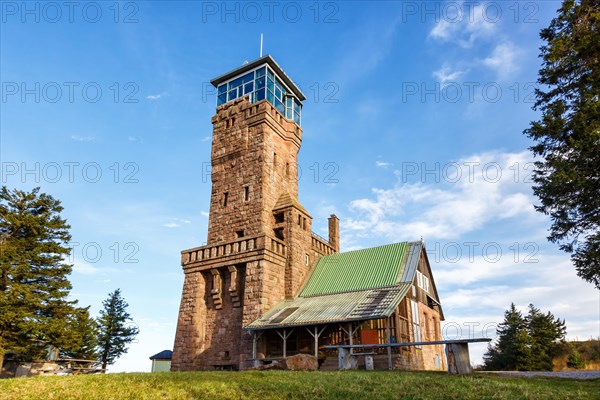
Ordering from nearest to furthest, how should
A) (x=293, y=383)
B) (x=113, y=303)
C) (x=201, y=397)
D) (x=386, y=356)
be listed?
1. (x=201, y=397)
2. (x=293, y=383)
3. (x=386, y=356)
4. (x=113, y=303)

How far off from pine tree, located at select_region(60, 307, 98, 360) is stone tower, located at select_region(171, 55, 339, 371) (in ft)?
20.6

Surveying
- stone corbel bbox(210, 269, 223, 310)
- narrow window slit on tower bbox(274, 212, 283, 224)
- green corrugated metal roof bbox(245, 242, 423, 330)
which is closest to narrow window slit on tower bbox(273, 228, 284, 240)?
narrow window slit on tower bbox(274, 212, 283, 224)

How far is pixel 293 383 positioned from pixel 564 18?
17545mm

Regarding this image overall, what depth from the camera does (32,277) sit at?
2664 centimetres

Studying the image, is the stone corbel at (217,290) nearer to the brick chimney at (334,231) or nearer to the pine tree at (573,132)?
the brick chimney at (334,231)

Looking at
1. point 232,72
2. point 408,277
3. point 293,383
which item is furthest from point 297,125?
point 293,383

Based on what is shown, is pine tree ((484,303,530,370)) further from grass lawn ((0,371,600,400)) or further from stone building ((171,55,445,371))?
grass lawn ((0,371,600,400))

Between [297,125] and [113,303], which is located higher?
[297,125]

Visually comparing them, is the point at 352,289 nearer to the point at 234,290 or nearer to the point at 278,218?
the point at 234,290

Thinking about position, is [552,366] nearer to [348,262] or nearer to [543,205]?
[348,262]

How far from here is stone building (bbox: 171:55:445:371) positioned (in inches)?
896

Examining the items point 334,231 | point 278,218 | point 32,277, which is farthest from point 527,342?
point 32,277

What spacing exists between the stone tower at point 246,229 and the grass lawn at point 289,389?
41.8 feet

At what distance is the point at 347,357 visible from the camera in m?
17.8
